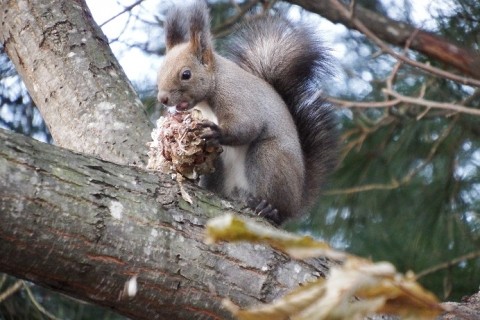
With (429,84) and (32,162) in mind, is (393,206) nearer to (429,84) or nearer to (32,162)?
(429,84)

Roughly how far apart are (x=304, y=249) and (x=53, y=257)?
661mm

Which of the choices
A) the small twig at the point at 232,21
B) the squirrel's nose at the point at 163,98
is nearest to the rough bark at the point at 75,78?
the squirrel's nose at the point at 163,98

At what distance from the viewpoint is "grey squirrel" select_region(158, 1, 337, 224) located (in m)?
1.83

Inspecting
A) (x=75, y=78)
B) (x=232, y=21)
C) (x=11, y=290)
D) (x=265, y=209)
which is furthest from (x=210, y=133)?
(x=232, y=21)

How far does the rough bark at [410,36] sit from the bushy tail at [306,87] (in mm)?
315

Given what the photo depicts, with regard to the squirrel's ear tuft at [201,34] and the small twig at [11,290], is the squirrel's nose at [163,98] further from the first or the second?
the small twig at [11,290]

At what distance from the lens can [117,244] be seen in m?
1.12

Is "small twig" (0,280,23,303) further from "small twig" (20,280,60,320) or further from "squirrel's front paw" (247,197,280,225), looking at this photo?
"squirrel's front paw" (247,197,280,225)

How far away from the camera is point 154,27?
8.80 ft

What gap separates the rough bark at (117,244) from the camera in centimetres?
105

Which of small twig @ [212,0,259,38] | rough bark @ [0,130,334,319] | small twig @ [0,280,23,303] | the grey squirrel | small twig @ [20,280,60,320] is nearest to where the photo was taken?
rough bark @ [0,130,334,319]

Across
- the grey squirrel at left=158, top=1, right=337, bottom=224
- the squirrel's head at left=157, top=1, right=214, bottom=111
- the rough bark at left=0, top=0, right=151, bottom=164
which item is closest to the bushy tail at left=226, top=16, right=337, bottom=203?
the grey squirrel at left=158, top=1, right=337, bottom=224

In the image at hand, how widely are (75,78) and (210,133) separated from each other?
1.15 feet

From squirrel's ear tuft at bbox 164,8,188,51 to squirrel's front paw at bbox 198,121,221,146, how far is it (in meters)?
0.46
